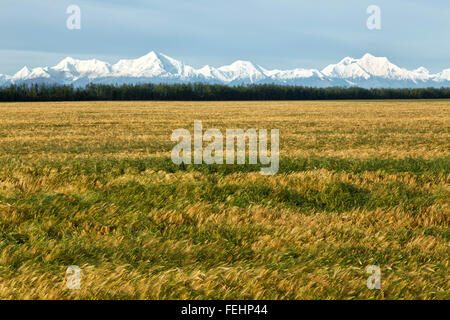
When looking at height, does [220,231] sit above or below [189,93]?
below

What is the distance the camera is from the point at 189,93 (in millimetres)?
152250

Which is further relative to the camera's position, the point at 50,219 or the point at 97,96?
the point at 97,96

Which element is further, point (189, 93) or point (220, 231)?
point (189, 93)

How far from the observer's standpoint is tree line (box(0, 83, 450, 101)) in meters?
135

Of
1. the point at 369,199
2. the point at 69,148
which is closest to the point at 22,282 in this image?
the point at 369,199

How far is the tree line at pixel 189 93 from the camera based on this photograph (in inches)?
5330

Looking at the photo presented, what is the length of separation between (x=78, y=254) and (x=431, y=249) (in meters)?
4.62

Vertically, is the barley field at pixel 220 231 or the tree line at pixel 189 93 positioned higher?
the tree line at pixel 189 93

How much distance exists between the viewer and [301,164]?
10961 millimetres

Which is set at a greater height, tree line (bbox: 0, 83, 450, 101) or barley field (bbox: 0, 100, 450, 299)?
tree line (bbox: 0, 83, 450, 101)

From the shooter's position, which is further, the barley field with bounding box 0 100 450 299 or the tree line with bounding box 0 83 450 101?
the tree line with bounding box 0 83 450 101

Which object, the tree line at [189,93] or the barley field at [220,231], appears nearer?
the barley field at [220,231]
